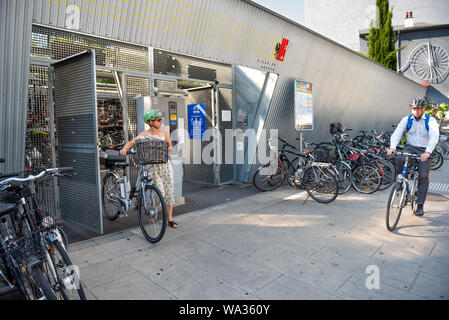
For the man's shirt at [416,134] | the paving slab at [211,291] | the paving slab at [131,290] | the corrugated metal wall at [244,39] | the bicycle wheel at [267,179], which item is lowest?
the paving slab at [131,290]

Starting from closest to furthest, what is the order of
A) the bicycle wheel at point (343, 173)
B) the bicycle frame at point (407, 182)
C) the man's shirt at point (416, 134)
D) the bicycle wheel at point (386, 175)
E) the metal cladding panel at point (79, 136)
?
the metal cladding panel at point (79, 136)
the bicycle frame at point (407, 182)
the man's shirt at point (416, 134)
the bicycle wheel at point (343, 173)
the bicycle wheel at point (386, 175)

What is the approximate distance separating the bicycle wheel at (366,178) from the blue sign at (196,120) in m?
3.38

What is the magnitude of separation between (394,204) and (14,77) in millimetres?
4893

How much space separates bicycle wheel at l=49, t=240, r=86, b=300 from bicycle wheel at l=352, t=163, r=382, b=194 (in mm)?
5711

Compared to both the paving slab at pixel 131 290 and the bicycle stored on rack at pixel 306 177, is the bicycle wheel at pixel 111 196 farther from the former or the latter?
the bicycle stored on rack at pixel 306 177

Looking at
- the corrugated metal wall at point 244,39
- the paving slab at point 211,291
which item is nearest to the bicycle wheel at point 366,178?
the corrugated metal wall at point 244,39

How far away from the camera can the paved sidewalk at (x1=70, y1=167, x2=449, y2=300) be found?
9.18 feet

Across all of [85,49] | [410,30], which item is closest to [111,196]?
[85,49]

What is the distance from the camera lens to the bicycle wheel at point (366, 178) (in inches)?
249

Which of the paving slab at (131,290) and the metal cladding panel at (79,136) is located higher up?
the metal cladding panel at (79,136)

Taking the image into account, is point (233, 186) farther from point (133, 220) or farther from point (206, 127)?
point (133, 220)

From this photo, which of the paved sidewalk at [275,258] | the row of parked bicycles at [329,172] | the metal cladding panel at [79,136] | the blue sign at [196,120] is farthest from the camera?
the blue sign at [196,120]

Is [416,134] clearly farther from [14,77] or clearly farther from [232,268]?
[14,77]

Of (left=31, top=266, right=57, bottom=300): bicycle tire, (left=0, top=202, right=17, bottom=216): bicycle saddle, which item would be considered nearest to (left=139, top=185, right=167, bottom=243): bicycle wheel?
(left=0, top=202, right=17, bottom=216): bicycle saddle
